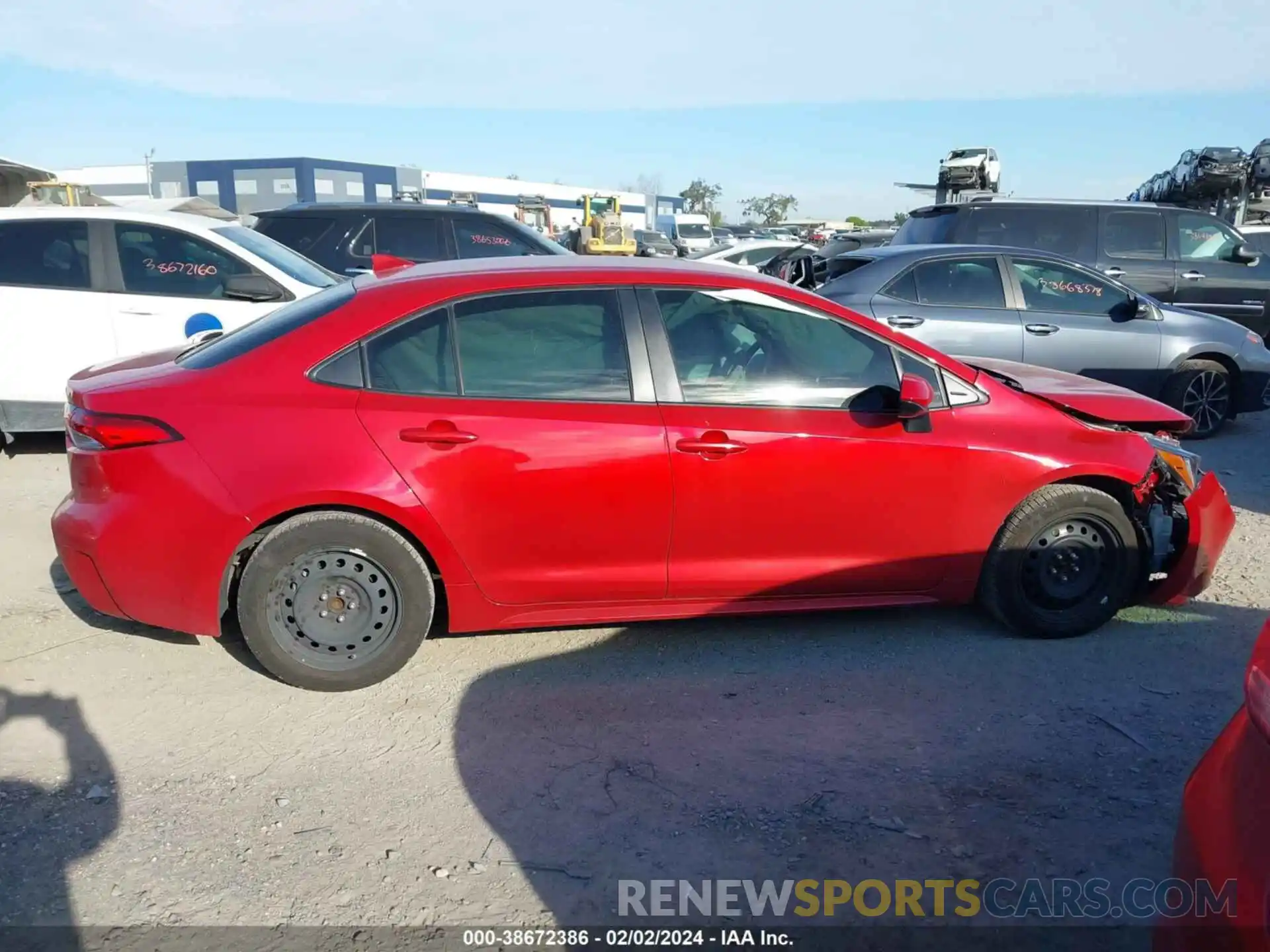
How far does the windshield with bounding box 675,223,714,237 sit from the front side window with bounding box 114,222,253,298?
3257cm

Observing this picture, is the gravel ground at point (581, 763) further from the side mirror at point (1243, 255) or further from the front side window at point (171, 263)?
the side mirror at point (1243, 255)

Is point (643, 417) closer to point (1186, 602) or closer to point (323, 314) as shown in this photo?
point (323, 314)

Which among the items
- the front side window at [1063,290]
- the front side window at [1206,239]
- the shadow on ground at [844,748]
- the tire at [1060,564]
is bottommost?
the shadow on ground at [844,748]

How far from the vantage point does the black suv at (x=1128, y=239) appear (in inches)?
392

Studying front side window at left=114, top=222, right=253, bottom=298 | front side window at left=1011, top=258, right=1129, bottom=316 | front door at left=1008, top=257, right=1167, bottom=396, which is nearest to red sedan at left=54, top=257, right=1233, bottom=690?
front side window at left=114, top=222, right=253, bottom=298

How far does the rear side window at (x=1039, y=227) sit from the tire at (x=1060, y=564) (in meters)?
6.40

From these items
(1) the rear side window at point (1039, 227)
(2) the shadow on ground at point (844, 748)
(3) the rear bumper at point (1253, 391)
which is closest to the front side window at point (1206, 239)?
(1) the rear side window at point (1039, 227)

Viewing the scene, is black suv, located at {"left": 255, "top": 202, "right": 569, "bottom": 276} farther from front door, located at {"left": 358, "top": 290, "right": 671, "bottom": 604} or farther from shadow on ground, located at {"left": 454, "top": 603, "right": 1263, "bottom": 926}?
shadow on ground, located at {"left": 454, "top": 603, "right": 1263, "bottom": 926}

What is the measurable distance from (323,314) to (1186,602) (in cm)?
416

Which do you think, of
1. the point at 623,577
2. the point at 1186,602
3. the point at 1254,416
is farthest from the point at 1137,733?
the point at 1254,416

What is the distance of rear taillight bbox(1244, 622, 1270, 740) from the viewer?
5.85 ft

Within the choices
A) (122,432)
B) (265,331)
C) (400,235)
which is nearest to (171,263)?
(400,235)

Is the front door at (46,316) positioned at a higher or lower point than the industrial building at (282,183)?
lower

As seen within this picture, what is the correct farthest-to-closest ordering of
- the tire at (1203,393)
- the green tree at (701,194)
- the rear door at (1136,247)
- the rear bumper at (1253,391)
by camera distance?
the green tree at (701,194) < the rear door at (1136,247) < the rear bumper at (1253,391) < the tire at (1203,393)
